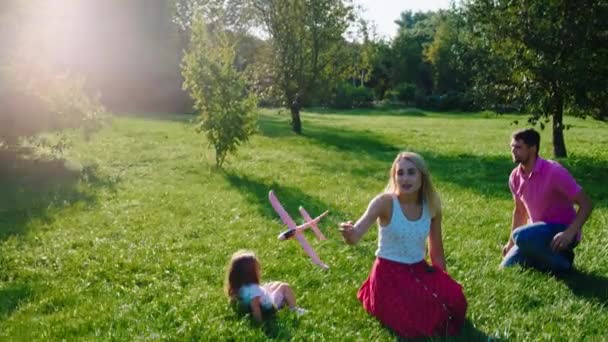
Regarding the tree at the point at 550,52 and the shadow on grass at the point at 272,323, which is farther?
the tree at the point at 550,52

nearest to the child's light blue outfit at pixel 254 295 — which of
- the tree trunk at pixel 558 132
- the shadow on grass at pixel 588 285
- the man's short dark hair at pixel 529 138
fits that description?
the shadow on grass at pixel 588 285

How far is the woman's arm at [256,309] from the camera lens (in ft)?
19.7

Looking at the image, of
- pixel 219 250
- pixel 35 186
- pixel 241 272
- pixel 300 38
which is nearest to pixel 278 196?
pixel 219 250

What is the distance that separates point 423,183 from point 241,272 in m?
2.09

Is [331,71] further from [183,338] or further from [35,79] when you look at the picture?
[183,338]

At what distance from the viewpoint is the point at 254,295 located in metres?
6.16

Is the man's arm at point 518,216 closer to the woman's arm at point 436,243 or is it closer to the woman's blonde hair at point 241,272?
the woman's arm at point 436,243

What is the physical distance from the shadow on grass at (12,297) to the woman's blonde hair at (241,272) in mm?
2549

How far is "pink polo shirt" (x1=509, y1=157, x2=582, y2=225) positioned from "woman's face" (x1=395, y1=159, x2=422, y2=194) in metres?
2.24

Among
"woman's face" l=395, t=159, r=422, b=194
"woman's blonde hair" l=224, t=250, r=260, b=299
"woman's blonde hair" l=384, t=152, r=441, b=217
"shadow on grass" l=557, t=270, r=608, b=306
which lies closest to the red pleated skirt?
"woman's blonde hair" l=384, t=152, r=441, b=217

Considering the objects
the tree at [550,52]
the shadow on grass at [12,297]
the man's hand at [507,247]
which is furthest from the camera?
the tree at [550,52]

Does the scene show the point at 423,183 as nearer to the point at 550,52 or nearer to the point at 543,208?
the point at 543,208

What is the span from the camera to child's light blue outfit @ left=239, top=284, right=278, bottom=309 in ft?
20.1

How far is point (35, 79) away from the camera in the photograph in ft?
56.3
